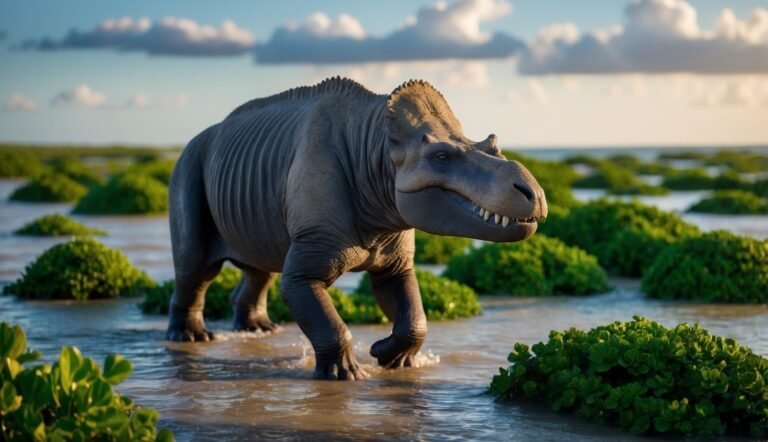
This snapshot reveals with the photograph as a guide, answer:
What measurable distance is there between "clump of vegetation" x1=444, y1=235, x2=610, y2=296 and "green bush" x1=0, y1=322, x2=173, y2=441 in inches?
325

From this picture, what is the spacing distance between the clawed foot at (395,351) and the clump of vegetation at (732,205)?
1731cm

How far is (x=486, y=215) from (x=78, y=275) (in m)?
6.58

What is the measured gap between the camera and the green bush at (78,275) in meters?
12.1

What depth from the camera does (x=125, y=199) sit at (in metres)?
25.1

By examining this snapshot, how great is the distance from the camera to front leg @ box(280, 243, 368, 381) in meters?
7.68

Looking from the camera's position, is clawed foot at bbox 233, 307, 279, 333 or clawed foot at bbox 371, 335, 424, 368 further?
clawed foot at bbox 233, 307, 279, 333

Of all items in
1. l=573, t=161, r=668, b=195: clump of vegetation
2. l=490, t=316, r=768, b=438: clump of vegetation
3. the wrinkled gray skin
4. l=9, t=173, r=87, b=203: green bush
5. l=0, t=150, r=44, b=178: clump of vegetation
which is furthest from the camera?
l=0, t=150, r=44, b=178: clump of vegetation

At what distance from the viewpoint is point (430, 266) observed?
51.9 feet

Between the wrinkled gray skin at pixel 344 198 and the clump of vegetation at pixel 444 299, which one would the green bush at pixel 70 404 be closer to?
the wrinkled gray skin at pixel 344 198

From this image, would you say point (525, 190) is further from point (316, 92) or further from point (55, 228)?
point (55, 228)

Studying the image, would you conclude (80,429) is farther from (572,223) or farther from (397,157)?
(572,223)

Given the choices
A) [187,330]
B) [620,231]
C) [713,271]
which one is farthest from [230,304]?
[620,231]

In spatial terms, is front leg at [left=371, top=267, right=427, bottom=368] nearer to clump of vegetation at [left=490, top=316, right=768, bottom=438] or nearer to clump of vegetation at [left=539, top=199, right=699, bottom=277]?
clump of vegetation at [left=490, top=316, right=768, bottom=438]

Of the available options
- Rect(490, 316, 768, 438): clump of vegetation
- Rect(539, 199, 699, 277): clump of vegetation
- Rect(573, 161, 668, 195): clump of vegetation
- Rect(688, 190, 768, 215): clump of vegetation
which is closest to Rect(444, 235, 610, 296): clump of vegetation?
Rect(539, 199, 699, 277): clump of vegetation
